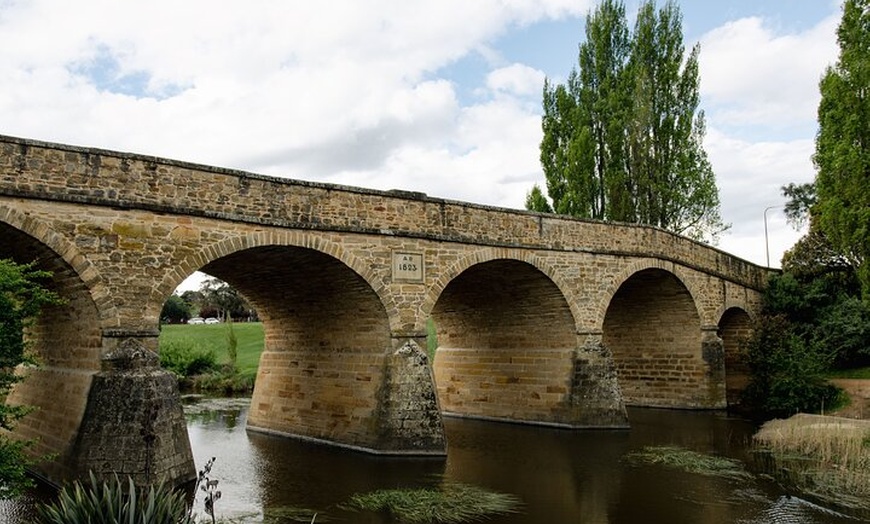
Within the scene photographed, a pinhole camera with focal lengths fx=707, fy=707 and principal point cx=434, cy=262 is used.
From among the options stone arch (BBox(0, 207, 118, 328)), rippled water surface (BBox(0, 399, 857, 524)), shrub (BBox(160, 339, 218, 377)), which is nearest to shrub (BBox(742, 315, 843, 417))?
rippled water surface (BBox(0, 399, 857, 524))

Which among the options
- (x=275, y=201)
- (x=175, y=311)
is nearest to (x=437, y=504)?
(x=275, y=201)

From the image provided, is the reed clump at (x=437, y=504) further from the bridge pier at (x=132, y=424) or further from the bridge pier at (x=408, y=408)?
the bridge pier at (x=132, y=424)

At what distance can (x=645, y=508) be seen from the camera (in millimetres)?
10414

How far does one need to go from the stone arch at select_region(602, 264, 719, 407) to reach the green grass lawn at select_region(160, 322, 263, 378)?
1463 cm

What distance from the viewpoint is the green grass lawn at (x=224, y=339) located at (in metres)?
31.3

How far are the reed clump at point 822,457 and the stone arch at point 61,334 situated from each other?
37.9 ft

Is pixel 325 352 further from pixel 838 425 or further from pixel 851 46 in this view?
pixel 851 46

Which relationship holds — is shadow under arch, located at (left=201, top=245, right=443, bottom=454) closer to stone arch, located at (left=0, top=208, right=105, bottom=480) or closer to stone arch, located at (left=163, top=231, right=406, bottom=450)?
stone arch, located at (left=163, top=231, right=406, bottom=450)

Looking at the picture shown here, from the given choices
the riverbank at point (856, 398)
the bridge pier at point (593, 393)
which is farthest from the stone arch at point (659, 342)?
the bridge pier at point (593, 393)

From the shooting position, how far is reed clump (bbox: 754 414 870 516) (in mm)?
11250

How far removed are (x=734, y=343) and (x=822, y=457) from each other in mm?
11645

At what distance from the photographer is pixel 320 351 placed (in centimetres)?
1616

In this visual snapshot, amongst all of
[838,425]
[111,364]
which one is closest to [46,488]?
[111,364]

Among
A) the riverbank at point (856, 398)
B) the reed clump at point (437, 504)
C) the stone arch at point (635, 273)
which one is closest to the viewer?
the reed clump at point (437, 504)
